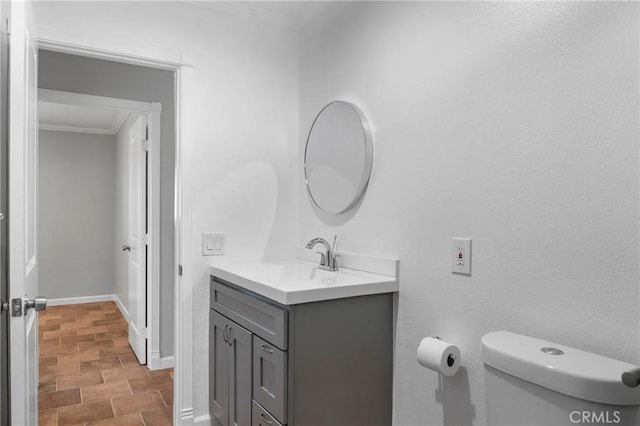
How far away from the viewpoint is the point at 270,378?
179 centimetres

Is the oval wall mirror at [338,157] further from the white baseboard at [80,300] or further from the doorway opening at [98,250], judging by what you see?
the white baseboard at [80,300]

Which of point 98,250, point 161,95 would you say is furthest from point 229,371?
point 98,250

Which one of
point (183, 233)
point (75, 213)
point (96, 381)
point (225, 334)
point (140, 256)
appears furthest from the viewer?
point (75, 213)

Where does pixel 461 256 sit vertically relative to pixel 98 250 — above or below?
above

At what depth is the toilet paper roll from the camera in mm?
1562

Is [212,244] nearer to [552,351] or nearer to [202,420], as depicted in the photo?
[202,420]

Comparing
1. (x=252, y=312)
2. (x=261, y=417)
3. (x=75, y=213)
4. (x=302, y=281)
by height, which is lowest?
(x=261, y=417)

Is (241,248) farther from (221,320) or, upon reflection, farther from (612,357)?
(612,357)

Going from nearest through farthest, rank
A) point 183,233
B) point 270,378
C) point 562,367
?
point 562,367 → point 270,378 → point 183,233

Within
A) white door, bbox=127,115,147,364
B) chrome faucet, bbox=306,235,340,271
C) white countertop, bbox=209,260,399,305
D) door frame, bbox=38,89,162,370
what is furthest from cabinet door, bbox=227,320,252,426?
white door, bbox=127,115,147,364

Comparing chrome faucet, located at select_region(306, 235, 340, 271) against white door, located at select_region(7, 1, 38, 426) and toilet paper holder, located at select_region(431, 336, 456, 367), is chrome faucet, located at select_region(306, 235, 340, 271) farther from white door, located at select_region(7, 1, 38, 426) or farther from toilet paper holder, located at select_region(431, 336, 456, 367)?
white door, located at select_region(7, 1, 38, 426)

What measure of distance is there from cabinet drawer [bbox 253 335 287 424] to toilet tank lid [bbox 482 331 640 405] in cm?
74

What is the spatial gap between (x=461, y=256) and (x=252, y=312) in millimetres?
882

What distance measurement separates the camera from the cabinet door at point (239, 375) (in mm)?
1957
